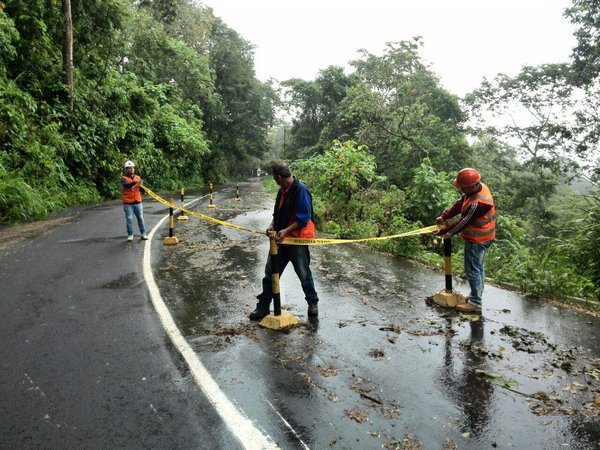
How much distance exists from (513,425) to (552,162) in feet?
95.0

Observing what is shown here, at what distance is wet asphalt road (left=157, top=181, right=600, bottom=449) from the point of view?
11.1 feet

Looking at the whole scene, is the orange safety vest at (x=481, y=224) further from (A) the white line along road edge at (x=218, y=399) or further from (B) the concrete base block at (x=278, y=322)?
(A) the white line along road edge at (x=218, y=399)

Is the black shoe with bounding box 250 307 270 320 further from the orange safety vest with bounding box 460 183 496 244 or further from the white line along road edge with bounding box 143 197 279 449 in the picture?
the orange safety vest with bounding box 460 183 496 244

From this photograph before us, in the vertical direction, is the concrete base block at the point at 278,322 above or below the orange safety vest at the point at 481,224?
below

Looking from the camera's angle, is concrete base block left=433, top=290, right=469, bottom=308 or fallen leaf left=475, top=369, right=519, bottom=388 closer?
fallen leaf left=475, top=369, right=519, bottom=388

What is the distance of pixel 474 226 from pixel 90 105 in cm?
2103

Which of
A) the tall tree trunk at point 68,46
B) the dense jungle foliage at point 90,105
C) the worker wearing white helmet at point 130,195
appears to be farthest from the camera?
the tall tree trunk at point 68,46

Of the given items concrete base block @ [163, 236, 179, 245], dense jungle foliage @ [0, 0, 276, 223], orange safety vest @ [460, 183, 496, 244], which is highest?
dense jungle foliage @ [0, 0, 276, 223]

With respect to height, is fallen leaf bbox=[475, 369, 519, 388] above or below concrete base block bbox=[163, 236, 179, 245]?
below

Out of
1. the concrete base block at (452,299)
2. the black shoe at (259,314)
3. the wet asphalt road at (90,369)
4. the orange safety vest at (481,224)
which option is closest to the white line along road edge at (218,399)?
the wet asphalt road at (90,369)

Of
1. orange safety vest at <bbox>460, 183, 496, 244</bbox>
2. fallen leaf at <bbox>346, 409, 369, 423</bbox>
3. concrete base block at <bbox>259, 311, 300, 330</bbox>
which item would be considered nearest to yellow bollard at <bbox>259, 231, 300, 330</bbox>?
concrete base block at <bbox>259, 311, 300, 330</bbox>

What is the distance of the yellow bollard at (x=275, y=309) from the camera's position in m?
5.47

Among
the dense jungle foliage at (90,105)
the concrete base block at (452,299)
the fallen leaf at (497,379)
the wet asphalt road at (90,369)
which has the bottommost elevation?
the fallen leaf at (497,379)

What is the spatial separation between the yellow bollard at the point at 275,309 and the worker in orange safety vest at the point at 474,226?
237cm
